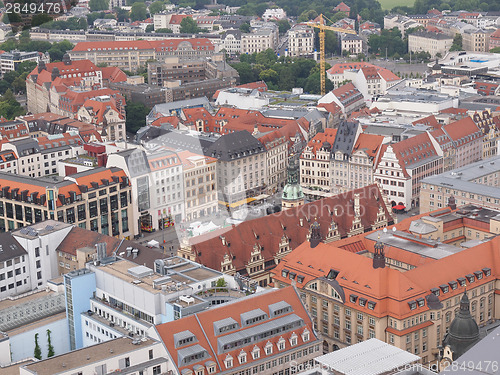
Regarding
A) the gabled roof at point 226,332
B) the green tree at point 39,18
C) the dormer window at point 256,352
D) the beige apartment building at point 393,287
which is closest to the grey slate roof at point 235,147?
the beige apartment building at point 393,287

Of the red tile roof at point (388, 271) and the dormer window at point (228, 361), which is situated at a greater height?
the red tile roof at point (388, 271)

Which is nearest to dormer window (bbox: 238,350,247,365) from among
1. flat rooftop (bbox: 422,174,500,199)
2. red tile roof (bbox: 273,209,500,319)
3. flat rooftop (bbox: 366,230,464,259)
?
red tile roof (bbox: 273,209,500,319)

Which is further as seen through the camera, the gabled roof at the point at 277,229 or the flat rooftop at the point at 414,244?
the gabled roof at the point at 277,229

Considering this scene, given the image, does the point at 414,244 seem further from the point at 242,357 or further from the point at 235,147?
the point at 235,147

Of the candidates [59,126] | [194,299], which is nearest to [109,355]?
[194,299]

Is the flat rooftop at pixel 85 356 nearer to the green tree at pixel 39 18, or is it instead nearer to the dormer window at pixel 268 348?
the dormer window at pixel 268 348

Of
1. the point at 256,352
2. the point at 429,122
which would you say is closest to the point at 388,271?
the point at 256,352
